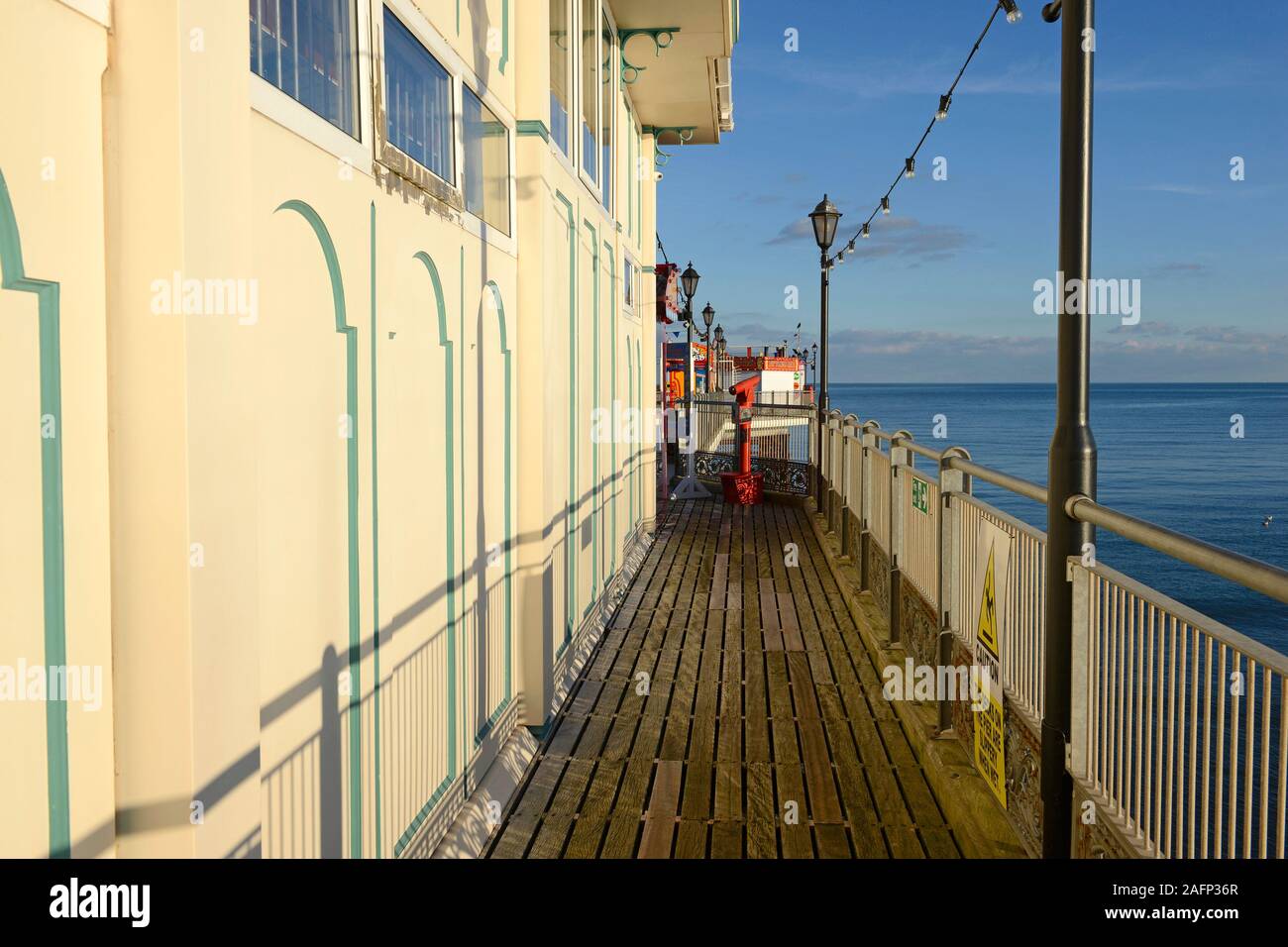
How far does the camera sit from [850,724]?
6.41 m

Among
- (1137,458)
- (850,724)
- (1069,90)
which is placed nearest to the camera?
(1069,90)

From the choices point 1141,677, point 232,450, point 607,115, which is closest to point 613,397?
point 607,115

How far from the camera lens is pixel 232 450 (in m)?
2.14

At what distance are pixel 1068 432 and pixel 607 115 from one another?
6.97m

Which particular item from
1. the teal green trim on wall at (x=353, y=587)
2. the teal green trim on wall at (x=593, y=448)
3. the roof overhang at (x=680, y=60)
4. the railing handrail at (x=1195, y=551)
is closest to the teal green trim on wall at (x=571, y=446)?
the teal green trim on wall at (x=593, y=448)

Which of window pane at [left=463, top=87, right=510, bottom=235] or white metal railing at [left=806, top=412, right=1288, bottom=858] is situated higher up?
window pane at [left=463, top=87, right=510, bottom=235]

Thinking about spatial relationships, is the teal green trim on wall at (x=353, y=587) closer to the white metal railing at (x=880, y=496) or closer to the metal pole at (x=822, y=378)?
the white metal railing at (x=880, y=496)

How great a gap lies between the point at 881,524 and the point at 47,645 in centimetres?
735

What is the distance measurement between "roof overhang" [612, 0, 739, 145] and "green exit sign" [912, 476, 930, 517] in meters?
5.11

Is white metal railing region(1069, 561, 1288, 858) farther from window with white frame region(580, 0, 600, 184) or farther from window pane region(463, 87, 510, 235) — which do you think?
window with white frame region(580, 0, 600, 184)

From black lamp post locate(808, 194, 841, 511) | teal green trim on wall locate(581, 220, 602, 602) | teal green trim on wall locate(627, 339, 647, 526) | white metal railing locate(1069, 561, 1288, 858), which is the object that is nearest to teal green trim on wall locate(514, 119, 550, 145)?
teal green trim on wall locate(581, 220, 602, 602)

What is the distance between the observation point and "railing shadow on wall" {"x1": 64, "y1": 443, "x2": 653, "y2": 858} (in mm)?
1976

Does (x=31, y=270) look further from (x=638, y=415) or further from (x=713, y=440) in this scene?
(x=713, y=440)
